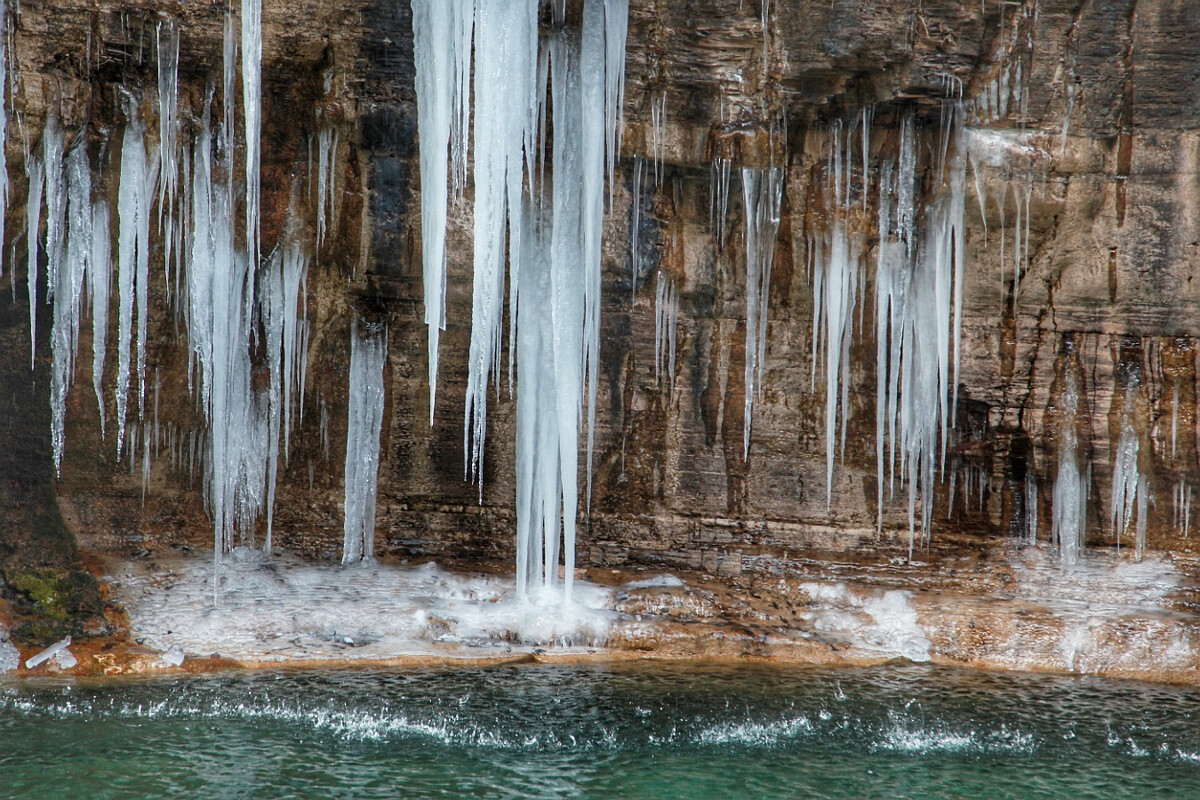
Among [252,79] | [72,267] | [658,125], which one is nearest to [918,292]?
[658,125]

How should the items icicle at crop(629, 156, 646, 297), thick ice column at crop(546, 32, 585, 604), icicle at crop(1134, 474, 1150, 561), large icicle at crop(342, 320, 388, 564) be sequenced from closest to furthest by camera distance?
thick ice column at crop(546, 32, 585, 604)
icicle at crop(629, 156, 646, 297)
icicle at crop(1134, 474, 1150, 561)
large icicle at crop(342, 320, 388, 564)

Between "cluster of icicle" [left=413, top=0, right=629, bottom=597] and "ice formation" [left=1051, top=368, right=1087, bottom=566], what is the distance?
4135 millimetres

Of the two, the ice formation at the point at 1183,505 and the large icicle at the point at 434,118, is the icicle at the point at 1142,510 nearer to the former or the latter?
the ice formation at the point at 1183,505

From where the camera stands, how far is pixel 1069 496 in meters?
9.41

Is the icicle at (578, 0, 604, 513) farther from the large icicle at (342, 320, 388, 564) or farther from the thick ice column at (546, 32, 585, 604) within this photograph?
the large icicle at (342, 320, 388, 564)

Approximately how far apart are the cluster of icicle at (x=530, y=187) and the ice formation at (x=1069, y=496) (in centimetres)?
413

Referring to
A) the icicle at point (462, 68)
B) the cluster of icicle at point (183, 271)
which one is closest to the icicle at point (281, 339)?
the cluster of icicle at point (183, 271)

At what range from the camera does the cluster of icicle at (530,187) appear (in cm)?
781

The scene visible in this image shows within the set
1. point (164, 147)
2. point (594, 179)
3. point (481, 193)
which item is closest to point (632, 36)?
point (594, 179)

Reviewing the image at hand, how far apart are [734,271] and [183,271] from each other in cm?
453

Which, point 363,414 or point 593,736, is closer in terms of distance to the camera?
point 593,736

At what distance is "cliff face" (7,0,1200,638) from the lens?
8.03m

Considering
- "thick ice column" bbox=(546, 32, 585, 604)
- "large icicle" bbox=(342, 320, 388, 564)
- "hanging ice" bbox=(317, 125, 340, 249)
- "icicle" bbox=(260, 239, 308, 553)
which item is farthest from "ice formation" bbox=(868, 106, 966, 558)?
"icicle" bbox=(260, 239, 308, 553)

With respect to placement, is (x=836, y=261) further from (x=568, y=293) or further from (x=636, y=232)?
(x=568, y=293)
